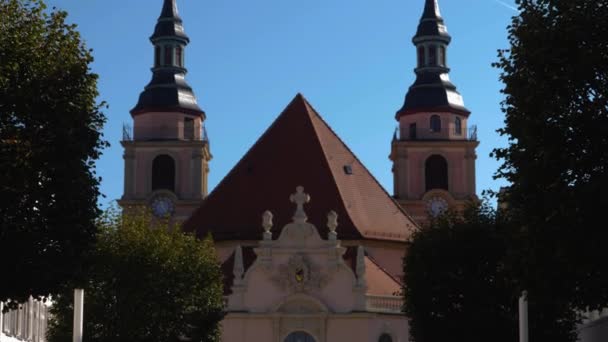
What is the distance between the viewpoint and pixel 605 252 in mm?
35031

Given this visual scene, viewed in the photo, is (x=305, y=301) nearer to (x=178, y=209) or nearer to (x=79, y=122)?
(x=178, y=209)

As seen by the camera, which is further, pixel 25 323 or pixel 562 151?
pixel 25 323

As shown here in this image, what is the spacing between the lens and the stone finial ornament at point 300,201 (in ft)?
246

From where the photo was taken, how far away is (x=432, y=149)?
10356 cm

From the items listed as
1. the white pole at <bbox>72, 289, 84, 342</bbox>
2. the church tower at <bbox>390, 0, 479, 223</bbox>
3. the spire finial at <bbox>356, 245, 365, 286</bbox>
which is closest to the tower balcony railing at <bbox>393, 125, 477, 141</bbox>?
the church tower at <bbox>390, 0, 479, 223</bbox>

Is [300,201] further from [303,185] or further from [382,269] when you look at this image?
[303,185]

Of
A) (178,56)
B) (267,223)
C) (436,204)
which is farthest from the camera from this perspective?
(178,56)

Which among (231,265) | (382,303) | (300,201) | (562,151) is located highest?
(300,201)

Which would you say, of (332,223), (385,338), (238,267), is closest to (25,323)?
(238,267)

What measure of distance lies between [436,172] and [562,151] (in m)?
68.4

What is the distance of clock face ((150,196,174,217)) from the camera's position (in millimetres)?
102875

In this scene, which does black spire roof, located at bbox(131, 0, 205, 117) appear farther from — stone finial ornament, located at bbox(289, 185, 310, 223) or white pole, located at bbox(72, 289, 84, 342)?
white pole, located at bbox(72, 289, 84, 342)

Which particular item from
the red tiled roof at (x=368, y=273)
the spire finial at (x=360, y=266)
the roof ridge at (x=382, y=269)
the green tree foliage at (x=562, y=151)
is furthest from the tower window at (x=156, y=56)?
the green tree foliage at (x=562, y=151)

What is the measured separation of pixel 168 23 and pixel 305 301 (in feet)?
124
